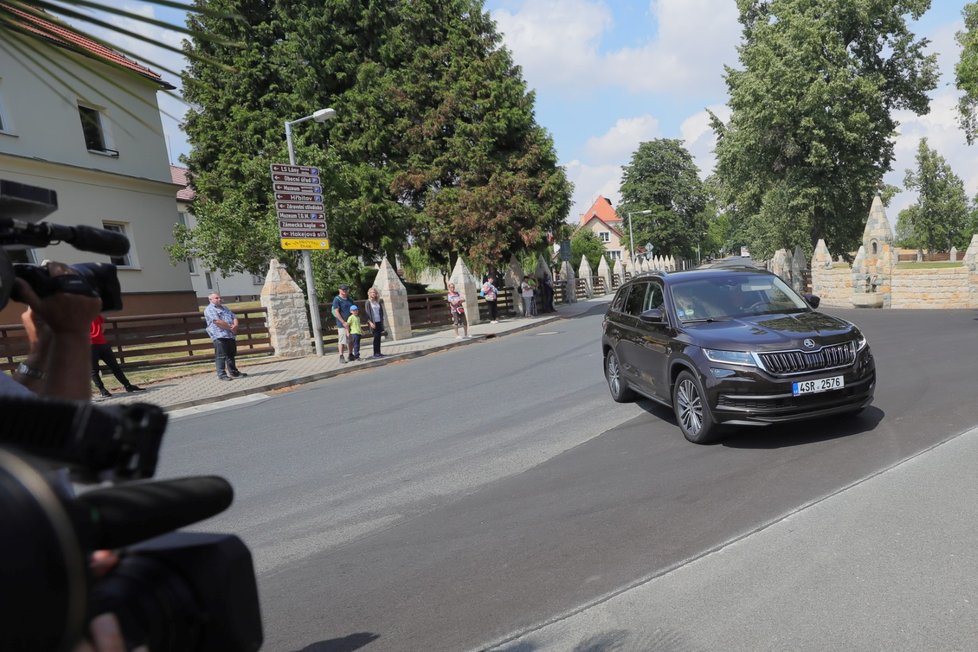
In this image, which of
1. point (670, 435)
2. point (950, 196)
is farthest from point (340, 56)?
point (950, 196)

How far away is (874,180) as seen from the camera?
30.6 m

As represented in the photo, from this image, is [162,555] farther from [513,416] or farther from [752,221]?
[752,221]

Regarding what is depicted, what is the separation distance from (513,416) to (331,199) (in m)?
18.1

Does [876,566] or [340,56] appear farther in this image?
[340,56]

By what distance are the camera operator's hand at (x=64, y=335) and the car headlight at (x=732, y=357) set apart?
5182 mm

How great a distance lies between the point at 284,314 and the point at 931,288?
2099 centimetres

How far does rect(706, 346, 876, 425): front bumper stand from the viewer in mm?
5398

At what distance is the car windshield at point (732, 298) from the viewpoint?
21.3 ft

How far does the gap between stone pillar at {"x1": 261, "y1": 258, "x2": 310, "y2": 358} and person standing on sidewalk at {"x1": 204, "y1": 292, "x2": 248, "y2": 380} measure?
3.70 metres

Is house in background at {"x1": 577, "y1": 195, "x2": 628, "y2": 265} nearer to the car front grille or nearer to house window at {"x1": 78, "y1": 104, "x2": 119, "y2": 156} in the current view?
house window at {"x1": 78, "y1": 104, "x2": 119, "y2": 156}

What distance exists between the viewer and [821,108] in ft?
95.4

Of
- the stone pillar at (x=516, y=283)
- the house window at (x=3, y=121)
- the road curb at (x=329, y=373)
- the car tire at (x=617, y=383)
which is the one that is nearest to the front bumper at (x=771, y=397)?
the car tire at (x=617, y=383)

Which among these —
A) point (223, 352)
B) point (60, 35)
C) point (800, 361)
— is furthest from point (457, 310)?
point (60, 35)

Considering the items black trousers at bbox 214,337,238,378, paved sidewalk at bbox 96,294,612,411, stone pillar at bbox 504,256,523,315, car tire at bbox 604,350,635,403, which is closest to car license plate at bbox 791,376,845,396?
car tire at bbox 604,350,635,403
